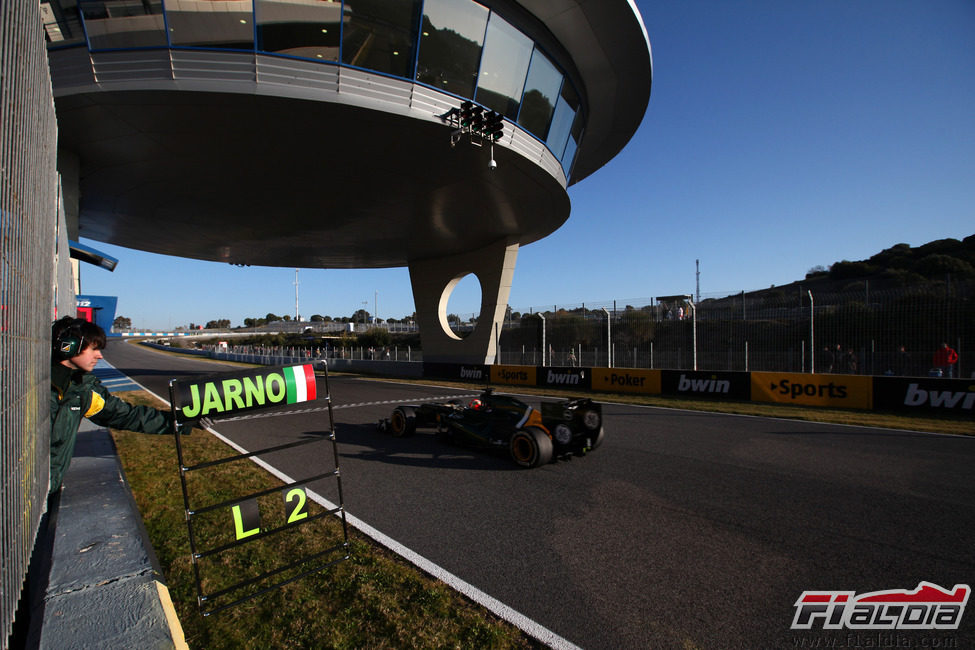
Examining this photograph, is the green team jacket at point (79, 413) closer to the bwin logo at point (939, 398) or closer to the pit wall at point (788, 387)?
the pit wall at point (788, 387)

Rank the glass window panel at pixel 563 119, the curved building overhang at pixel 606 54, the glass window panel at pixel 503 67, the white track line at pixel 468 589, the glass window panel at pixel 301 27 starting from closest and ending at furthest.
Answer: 1. the white track line at pixel 468 589
2. the glass window panel at pixel 301 27
3. the curved building overhang at pixel 606 54
4. the glass window panel at pixel 503 67
5. the glass window panel at pixel 563 119

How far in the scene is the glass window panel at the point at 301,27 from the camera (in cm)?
1036

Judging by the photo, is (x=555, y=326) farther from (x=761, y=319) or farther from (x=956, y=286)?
(x=956, y=286)

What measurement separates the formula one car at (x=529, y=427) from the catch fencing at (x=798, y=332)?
32.1ft

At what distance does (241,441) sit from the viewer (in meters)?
8.31

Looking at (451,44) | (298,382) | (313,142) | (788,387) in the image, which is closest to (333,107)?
(313,142)

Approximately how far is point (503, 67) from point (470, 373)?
13.1 metres

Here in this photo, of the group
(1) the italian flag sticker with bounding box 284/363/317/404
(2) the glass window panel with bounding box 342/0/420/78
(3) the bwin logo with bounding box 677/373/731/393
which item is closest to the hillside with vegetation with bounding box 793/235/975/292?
(3) the bwin logo with bounding box 677/373/731/393

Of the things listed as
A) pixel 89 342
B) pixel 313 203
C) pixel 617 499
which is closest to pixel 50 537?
pixel 89 342

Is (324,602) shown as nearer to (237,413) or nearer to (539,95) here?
(237,413)

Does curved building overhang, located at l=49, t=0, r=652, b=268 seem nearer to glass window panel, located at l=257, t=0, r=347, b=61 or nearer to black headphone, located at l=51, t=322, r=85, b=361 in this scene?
glass window panel, located at l=257, t=0, r=347, b=61

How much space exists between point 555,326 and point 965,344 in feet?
47.3

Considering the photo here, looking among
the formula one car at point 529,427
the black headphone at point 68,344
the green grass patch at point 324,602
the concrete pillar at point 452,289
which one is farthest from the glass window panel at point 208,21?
the concrete pillar at point 452,289

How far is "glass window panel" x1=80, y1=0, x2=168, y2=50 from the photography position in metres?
10.0
